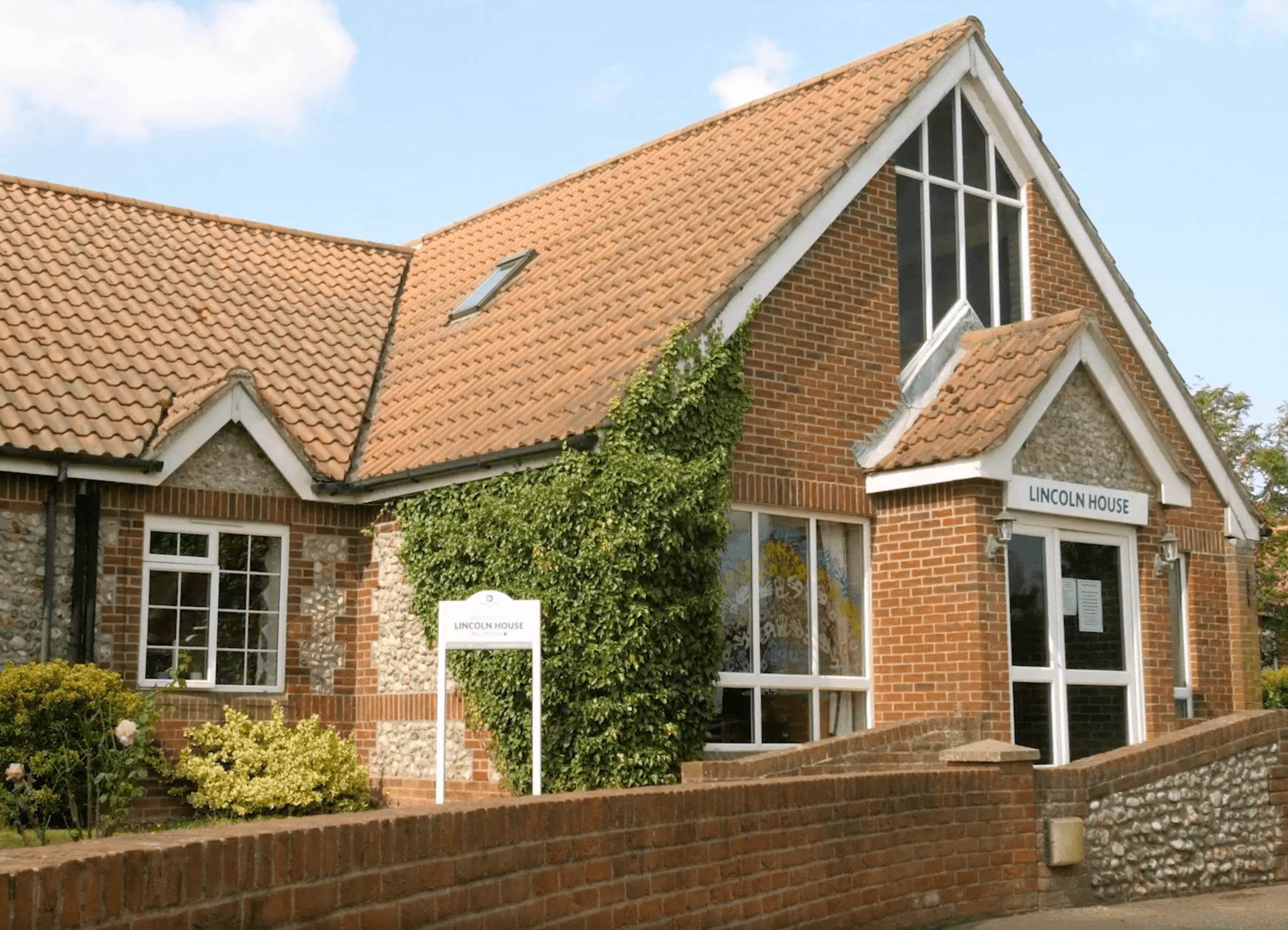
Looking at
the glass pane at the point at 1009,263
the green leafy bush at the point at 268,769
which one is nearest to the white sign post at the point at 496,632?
the green leafy bush at the point at 268,769

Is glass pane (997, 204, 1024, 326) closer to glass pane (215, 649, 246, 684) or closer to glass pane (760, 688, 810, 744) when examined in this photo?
glass pane (760, 688, 810, 744)

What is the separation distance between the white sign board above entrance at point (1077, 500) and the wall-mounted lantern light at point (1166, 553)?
380 mm

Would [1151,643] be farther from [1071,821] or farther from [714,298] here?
[714,298]

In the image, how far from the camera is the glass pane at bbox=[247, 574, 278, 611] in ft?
50.2

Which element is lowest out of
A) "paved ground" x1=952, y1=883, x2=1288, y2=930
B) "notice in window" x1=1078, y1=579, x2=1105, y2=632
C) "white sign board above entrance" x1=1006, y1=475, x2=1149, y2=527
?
"paved ground" x1=952, y1=883, x2=1288, y2=930

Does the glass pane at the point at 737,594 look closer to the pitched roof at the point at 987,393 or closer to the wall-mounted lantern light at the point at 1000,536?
the pitched roof at the point at 987,393

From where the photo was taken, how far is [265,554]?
1541 centimetres

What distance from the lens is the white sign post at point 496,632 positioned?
1192 centimetres

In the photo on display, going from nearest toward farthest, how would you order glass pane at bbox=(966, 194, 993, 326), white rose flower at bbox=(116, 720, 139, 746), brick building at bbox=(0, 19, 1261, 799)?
white rose flower at bbox=(116, 720, 139, 746), brick building at bbox=(0, 19, 1261, 799), glass pane at bbox=(966, 194, 993, 326)

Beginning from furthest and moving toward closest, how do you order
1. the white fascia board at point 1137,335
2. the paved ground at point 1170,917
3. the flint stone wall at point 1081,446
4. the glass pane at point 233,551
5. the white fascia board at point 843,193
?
the white fascia board at point 1137,335, the glass pane at point 233,551, the flint stone wall at point 1081,446, the white fascia board at point 843,193, the paved ground at point 1170,917

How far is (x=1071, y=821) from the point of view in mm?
11547

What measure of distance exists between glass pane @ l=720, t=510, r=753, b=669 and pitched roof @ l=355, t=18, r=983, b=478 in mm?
1865

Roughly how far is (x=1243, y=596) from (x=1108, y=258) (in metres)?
4.15

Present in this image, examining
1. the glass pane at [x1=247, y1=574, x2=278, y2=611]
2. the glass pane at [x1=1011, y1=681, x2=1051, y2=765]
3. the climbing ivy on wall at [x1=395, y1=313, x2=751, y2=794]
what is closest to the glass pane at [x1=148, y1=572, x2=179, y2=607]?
the glass pane at [x1=247, y1=574, x2=278, y2=611]
